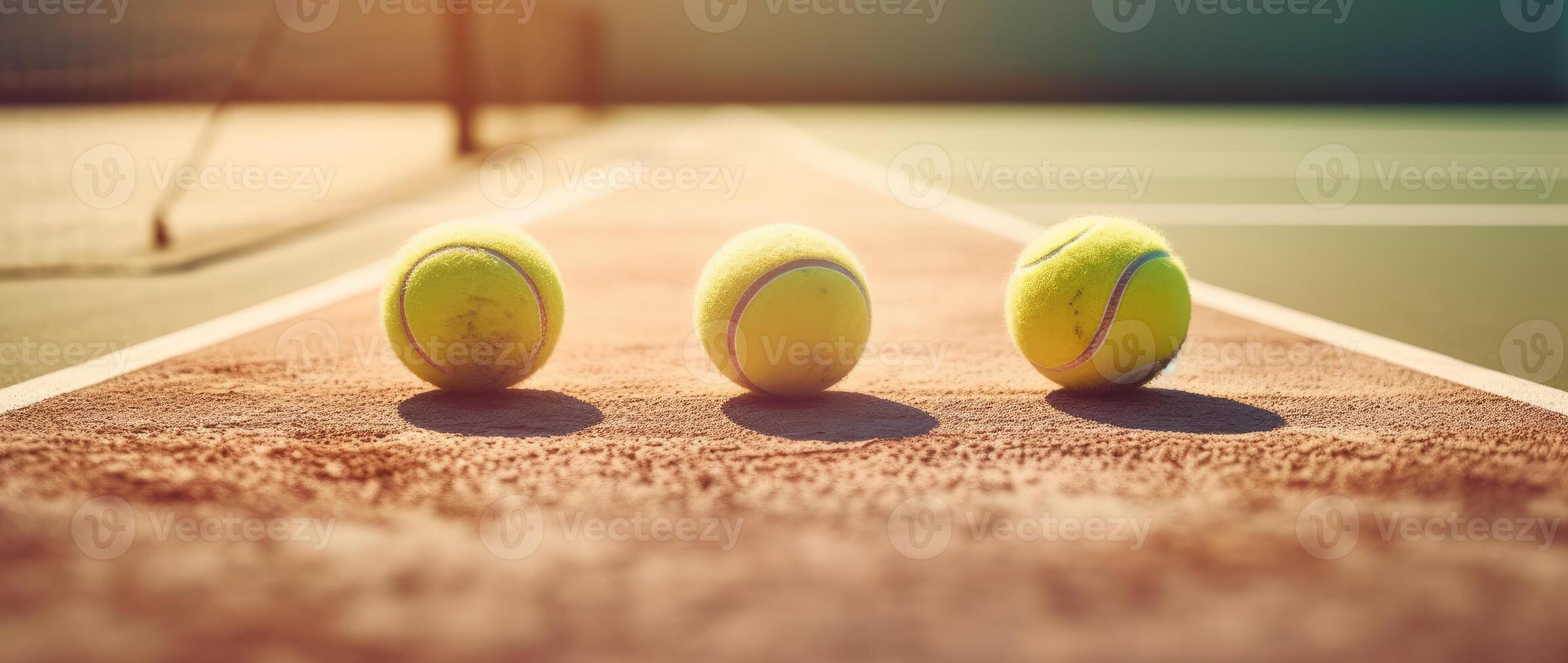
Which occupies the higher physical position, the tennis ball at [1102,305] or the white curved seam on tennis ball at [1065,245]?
the white curved seam on tennis ball at [1065,245]

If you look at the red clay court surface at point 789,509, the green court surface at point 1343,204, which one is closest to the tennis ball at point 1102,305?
the red clay court surface at point 789,509

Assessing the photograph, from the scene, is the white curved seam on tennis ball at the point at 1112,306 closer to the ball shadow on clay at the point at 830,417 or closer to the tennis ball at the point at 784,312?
the ball shadow on clay at the point at 830,417

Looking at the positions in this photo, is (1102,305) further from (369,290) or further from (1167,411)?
(369,290)

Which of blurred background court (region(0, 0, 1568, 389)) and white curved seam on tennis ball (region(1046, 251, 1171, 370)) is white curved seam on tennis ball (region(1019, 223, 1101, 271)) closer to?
white curved seam on tennis ball (region(1046, 251, 1171, 370))

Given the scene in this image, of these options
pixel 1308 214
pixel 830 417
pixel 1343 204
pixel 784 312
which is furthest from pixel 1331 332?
pixel 1343 204

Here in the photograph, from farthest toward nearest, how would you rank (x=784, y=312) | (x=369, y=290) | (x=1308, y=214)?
(x=1308, y=214) < (x=369, y=290) < (x=784, y=312)

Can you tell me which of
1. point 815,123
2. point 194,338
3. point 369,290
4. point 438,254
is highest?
point 815,123
